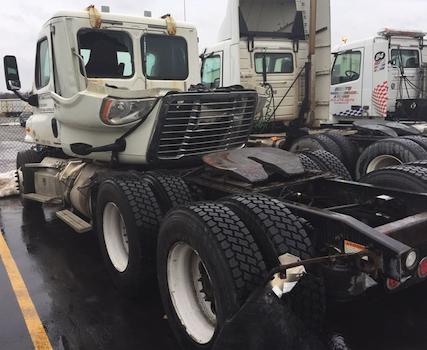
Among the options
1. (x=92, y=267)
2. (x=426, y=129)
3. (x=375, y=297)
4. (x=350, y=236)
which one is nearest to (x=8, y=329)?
(x=92, y=267)

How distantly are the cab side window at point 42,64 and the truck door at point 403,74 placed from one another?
27.6ft

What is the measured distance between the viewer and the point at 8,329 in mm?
3561

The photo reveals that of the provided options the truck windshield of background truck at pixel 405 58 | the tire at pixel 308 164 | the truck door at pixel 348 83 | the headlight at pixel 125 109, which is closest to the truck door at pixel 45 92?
the headlight at pixel 125 109

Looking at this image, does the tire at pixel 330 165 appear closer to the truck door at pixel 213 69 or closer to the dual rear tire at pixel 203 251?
the dual rear tire at pixel 203 251

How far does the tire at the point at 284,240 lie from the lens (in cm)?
255

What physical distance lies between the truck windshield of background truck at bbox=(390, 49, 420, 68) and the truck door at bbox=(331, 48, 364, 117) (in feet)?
2.71

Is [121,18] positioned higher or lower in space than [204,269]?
higher

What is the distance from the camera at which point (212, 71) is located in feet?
32.3

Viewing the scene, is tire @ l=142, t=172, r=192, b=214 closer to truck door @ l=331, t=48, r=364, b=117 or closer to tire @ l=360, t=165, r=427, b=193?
tire @ l=360, t=165, r=427, b=193

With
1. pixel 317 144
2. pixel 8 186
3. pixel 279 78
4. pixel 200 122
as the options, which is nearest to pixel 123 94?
pixel 200 122

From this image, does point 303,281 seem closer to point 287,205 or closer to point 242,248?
point 242,248

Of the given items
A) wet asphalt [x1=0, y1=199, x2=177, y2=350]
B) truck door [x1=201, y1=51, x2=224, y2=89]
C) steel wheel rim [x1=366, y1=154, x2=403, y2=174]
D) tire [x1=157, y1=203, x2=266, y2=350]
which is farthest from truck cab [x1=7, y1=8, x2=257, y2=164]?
truck door [x1=201, y1=51, x2=224, y2=89]

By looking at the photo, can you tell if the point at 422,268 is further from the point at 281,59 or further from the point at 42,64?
the point at 281,59

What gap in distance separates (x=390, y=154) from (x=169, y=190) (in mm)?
3586
